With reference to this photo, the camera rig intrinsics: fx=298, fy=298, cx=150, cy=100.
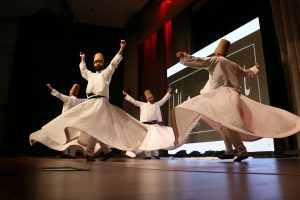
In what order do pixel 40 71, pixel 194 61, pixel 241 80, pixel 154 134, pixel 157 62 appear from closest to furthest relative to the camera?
pixel 194 61, pixel 241 80, pixel 154 134, pixel 157 62, pixel 40 71

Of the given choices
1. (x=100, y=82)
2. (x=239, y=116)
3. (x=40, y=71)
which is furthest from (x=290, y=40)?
(x=40, y=71)

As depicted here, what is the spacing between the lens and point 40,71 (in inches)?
315

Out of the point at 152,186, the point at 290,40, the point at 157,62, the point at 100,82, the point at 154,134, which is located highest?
the point at 157,62

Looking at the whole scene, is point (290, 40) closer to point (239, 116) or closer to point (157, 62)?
point (239, 116)

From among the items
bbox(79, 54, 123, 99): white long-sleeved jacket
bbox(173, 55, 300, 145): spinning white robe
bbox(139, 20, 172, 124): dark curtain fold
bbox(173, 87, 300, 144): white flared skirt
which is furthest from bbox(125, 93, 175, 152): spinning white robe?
bbox(173, 87, 300, 144): white flared skirt

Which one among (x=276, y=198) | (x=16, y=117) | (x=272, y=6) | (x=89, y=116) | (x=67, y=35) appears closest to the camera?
(x=276, y=198)

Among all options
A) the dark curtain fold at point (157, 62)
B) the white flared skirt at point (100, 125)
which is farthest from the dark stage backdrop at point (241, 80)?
the white flared skirt at point (100, 125)

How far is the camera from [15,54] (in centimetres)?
773

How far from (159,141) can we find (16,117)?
4.62m

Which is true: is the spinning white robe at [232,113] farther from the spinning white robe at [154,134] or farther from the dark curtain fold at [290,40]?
the spinning white robe at [154,134]

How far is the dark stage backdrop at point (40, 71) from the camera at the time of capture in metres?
7.62

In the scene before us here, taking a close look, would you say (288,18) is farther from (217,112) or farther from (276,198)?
(276,198)

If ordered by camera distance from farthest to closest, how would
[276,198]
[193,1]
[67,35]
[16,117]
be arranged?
[67,35]
[16,117]
[193,1]
[276,198]

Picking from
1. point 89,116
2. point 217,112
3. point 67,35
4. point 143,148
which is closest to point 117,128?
point 89,116
